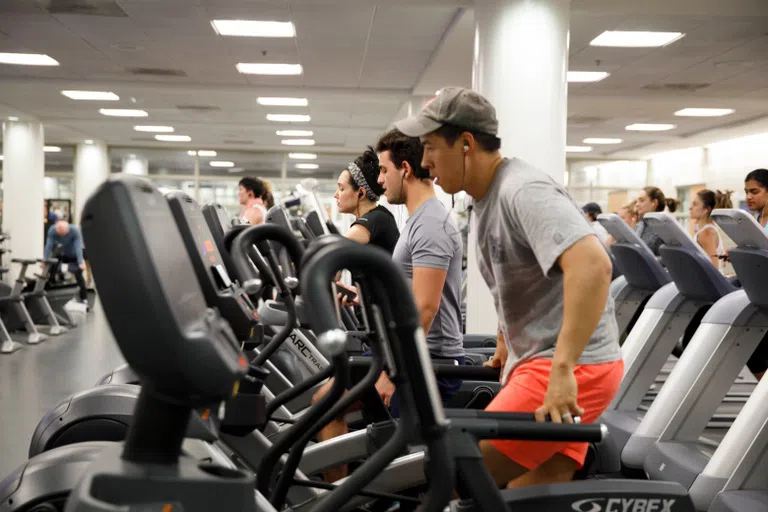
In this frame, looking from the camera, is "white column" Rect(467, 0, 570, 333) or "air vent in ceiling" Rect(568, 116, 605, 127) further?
"air vent in ceiling" Rect(568, 116, 605, 127)

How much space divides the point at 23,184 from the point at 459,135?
13.4m

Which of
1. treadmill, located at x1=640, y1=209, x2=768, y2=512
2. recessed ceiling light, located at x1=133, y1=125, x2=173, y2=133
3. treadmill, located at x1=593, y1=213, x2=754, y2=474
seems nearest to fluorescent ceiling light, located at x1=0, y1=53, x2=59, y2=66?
recessed ceiling light, located at x1=133, y1=125, x2=173, y2=133

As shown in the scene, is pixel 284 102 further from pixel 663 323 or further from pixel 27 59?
pixel 663 323

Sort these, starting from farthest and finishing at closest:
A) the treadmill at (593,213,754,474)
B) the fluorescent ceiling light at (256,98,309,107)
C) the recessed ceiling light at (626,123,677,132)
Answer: the recessed ceiling light at (626,123,677,132) → the fluorescent ceiling light at (256,98,309,107) → the treadmill at (593,213,754,474)

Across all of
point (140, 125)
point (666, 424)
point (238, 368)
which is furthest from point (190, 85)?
point (238, 368)

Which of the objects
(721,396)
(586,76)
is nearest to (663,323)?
(721,396)

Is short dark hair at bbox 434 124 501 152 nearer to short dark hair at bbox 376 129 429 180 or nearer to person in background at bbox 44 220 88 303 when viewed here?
short dark hair at bbox 376 129 429 180

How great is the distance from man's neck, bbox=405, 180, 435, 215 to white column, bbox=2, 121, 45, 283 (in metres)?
12.5

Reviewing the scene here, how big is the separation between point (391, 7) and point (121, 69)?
414 centimetres

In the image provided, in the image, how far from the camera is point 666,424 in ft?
12.3

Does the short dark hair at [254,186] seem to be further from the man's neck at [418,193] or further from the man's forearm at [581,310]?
the man's forearm at [581,310]

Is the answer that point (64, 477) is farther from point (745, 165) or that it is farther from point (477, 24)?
point (745, 165)

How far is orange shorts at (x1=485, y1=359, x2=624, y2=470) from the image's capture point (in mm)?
1790

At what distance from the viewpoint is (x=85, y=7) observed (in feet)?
23.4
